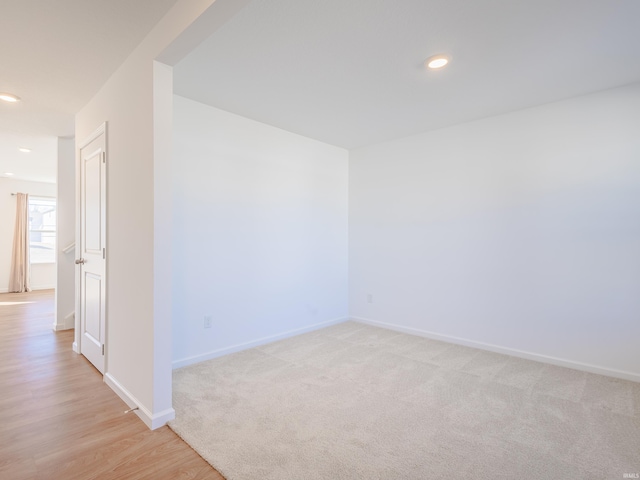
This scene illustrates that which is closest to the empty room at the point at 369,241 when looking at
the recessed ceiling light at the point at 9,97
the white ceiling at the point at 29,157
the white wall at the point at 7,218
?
the recessed ceiling light at the point at 9,97

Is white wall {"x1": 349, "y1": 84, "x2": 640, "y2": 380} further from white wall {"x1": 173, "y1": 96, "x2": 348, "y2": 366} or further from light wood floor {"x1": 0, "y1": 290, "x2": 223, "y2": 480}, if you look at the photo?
light wood floor {"x1": 0, "y1": 290, "x2": 223, "y2": 480}

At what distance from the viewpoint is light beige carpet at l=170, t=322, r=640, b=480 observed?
5.52 feet

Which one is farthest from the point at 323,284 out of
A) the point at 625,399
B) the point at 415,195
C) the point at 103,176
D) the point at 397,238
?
the point at 625,399

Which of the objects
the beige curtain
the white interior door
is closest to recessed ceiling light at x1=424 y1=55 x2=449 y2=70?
the white interior door

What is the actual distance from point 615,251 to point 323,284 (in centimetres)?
308

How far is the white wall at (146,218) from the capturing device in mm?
1978

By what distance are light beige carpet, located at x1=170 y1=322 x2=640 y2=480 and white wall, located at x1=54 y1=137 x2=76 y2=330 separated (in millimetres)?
2589

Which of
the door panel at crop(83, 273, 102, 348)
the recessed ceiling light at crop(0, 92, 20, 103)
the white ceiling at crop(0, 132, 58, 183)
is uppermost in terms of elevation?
the white ceiling at crop(0, 132, 58, 183)

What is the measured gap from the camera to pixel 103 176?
2.64 meters

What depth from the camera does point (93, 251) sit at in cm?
289

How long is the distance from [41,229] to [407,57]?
8.99 metres

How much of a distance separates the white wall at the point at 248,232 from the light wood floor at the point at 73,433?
82 centimetres

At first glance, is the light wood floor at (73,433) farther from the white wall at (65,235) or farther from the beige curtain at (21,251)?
the beige curtain at (21,251)

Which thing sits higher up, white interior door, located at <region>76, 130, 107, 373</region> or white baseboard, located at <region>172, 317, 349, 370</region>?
white interior door, located at <region>76, 130, 107, 373</region>
